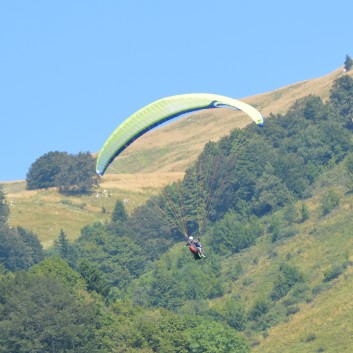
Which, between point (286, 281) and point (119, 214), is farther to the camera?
point (119, 214)

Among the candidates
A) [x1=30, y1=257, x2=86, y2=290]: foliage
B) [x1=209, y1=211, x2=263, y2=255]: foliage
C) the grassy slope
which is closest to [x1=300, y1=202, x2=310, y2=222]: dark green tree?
the grassy slope

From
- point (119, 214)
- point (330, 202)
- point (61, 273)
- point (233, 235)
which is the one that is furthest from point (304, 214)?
point (61, 273)

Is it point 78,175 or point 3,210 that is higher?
point 78,175

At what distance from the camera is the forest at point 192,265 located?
343 feet

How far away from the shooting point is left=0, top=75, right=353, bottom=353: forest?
10444 cm

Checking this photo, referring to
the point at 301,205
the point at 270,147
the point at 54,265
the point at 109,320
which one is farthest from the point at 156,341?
the point at 270,147

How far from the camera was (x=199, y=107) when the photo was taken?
7044 cm

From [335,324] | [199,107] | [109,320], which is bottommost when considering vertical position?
[335,324]

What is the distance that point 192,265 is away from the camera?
150m

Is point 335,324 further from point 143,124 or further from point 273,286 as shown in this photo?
point 143,124

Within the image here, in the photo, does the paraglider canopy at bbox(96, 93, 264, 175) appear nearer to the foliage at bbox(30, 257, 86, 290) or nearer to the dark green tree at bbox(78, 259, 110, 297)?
the foliage at bbox(30, 257, 86, 290)

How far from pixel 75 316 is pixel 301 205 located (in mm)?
59853

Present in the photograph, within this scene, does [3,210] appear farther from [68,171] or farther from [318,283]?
[318,283]

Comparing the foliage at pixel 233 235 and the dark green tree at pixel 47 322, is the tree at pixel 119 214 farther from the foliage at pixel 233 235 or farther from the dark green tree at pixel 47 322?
the dark green tree at pixel 47 322
